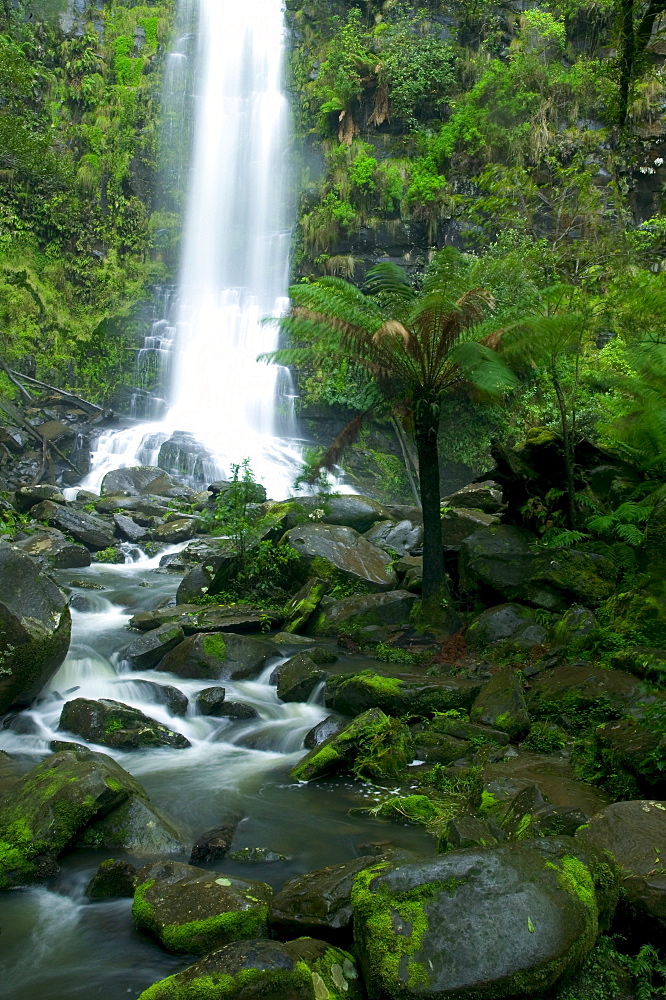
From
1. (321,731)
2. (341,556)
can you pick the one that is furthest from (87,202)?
(321,731)

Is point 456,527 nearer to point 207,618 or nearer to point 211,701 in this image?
point 207,618

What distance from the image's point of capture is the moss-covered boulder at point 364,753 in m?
4.93

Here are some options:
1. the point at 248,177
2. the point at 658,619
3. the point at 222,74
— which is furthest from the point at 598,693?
the point at 222,74

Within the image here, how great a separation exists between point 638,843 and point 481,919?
905mm

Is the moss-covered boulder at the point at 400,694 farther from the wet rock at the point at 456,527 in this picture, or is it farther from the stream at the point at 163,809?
the wet rock at the point at 456,527

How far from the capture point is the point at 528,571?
734cm

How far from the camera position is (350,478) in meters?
20.2

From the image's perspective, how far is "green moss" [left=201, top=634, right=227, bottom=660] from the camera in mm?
7207

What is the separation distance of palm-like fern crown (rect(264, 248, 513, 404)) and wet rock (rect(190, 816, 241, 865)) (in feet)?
14.6

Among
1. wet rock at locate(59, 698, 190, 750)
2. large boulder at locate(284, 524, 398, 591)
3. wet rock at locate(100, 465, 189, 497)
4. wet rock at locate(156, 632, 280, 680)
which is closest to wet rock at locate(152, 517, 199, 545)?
wet rock at locate(100, 465, 189, 497)

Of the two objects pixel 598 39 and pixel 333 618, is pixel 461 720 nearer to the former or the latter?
pixel 333 618

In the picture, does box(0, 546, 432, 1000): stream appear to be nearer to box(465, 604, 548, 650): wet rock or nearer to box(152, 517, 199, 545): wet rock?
box(465, 604, 548, 650): wet rock

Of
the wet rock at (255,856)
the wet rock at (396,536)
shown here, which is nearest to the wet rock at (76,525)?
the wet rock at (396,536)

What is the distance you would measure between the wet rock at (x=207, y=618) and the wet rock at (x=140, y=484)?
28.0 ft
